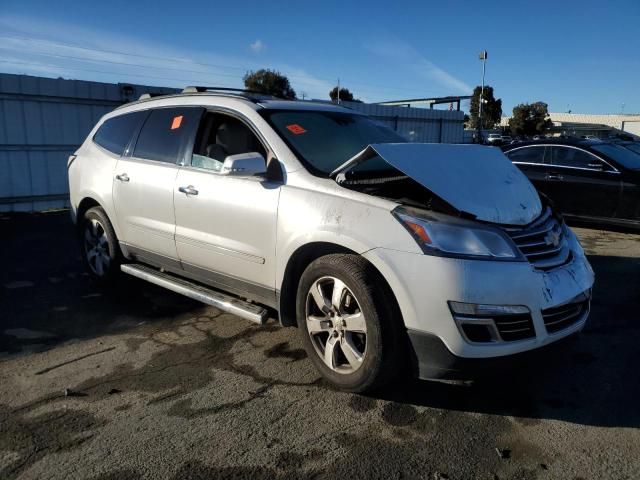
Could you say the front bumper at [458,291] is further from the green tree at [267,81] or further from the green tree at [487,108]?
the green tree at [487,108]

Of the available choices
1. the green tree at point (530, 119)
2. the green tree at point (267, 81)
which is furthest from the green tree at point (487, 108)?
the green tree at point (267, 81)

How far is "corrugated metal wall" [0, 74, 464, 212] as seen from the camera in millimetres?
10039

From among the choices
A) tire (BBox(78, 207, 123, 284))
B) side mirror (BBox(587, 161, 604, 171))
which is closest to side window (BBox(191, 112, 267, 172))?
tire (BBox(78, 207, 123, 284))

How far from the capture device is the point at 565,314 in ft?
9.76

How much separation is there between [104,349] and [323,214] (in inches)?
79.3

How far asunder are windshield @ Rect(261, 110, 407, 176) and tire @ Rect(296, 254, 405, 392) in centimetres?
72

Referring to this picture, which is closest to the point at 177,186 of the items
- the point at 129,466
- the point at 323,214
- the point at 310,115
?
the point at 310,115

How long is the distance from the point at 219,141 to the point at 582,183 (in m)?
6.25

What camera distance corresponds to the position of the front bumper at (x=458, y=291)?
8.63 ft

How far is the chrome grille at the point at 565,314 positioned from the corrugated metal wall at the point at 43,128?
34.6 ft

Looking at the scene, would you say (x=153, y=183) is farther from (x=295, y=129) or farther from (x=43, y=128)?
(x=43, y=128)

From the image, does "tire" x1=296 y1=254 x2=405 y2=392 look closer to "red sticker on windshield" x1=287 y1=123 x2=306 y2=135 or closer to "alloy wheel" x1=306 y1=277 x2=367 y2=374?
"alloy wheel" x1=306 y1=277 x2=367 y2=374

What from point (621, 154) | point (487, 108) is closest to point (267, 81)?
point (487, 108)

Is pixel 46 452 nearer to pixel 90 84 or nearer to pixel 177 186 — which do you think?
pixel 177 186
